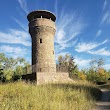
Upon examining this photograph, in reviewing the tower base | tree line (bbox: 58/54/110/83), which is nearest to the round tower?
the tower base

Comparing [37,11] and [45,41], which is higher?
[37,11]

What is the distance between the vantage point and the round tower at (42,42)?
2322 cm

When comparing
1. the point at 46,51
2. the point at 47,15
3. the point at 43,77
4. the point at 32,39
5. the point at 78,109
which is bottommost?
the point at 78,109

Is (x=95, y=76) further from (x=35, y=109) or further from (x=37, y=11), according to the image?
(x=35, y=109)

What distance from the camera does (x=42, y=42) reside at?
23.5 m

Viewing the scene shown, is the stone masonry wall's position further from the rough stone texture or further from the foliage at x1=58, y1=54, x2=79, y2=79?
the foliage at x1=58, y1=54, x2=79, y2=79

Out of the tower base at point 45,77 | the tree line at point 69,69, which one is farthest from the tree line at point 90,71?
Answer: the tower base at point 45,77

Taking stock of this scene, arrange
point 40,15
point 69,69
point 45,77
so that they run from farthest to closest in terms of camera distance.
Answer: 1. point 69,69
2. point 40,15
3. point 45,77

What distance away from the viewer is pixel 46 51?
76.7 ft

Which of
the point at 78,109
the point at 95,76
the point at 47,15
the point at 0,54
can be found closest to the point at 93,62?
the point at 95,76

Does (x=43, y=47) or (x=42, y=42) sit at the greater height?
(x=42, y=42)

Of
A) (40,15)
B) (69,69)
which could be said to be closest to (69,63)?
(69,69)

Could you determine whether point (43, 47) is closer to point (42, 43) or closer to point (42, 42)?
point (42, 43)

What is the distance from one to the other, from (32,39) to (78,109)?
17.7 metres
